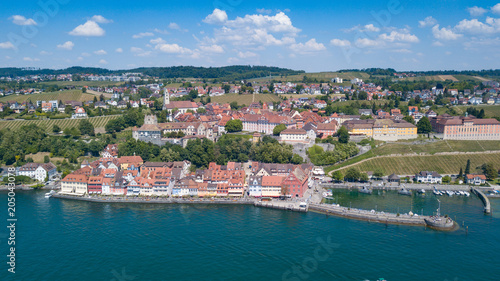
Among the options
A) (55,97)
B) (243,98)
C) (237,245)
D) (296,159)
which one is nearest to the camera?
(237,245)

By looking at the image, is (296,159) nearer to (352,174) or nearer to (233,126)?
(352,174)

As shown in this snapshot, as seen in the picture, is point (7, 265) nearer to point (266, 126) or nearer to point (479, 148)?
point (266, 126)

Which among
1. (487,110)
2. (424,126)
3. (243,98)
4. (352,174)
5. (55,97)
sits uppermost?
(243,98)

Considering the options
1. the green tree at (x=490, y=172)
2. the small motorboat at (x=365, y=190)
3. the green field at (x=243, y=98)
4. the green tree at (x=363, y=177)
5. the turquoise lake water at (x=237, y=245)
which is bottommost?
the turquoise lake water at (x=237, y=245)

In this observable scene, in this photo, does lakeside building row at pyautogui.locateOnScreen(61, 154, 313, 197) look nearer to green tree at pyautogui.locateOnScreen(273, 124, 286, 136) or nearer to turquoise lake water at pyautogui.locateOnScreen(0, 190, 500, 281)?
turquoise lake water at pyautogui.locateOnScreen(0, 190, 500, 281)

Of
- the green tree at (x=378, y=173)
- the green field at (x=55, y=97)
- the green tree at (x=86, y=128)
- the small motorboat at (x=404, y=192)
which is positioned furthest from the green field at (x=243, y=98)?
the small motorboat at (x=404, y=192)

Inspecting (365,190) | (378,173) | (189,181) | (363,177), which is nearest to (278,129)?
(363,177)

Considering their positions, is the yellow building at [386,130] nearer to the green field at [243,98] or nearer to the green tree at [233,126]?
the green tree at [233,126]
